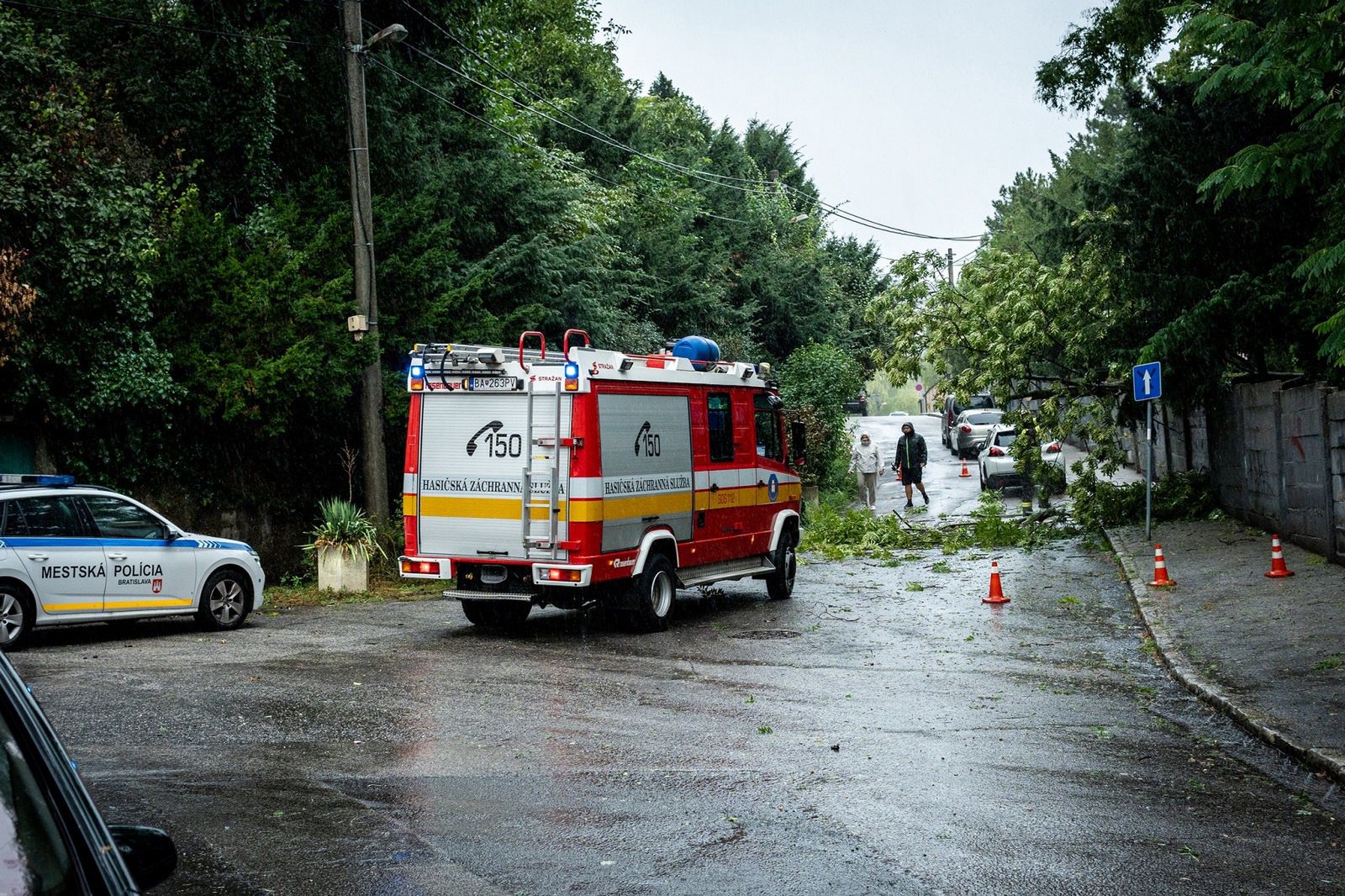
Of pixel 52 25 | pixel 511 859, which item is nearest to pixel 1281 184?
pixel 511 859

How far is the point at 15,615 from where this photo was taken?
1227 centimetres

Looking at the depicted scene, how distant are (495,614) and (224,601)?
299 cm

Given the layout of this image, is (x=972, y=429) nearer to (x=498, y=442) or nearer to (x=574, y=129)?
(x=574, y=129)

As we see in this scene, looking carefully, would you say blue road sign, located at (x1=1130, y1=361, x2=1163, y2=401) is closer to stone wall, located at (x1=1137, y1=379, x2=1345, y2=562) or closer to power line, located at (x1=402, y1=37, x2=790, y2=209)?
stone wall, located at (x1=1137, y1=379, x2=1345, y2=562)

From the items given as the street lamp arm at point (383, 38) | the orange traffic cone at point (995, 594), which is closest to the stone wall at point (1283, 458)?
the orange traffic cone at point (995, 594)

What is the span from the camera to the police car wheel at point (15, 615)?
12.2 meters

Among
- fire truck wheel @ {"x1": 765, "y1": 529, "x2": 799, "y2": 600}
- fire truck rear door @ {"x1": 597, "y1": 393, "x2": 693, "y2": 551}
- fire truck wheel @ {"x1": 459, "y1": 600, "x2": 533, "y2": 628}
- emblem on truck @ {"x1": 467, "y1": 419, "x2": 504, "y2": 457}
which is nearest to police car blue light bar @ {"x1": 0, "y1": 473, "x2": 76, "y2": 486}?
emblem on truck @ {"x1": 467, "y1": 419, "x2": 504, "y2": 457}

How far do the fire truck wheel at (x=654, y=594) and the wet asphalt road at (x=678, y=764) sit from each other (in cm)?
32

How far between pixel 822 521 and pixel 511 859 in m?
19.5

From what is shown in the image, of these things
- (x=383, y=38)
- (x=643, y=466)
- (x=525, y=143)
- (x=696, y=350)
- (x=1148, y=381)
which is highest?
(x=525, y=143)

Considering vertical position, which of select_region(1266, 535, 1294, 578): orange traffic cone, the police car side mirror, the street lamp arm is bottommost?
select_region(1266, 535, 1294, 578): orange traffic cone

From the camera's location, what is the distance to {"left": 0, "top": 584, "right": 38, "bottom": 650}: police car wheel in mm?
12195

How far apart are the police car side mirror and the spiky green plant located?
50.0ft

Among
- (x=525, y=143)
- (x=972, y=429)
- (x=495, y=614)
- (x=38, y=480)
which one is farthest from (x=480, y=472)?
(x=972, y=429)
